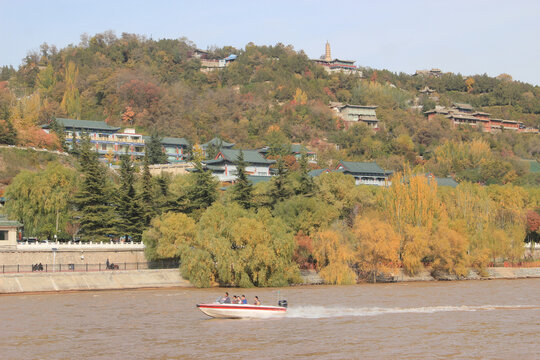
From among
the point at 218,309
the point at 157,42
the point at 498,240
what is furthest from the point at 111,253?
the point at 157,42

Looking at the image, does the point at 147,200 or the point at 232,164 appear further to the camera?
the point at 232,164

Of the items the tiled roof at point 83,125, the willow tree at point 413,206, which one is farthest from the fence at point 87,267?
the tiled roof at point 83,125

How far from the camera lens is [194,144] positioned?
104m

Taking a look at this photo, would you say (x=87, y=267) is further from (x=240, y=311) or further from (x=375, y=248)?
(x=375, y=248)

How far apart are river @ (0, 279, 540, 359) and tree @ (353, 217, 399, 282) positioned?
573 centimetres

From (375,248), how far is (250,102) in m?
Result: 81.3

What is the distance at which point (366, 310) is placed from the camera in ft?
111

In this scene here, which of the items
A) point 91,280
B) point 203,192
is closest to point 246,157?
point 203,192

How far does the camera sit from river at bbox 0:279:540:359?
81.6ft

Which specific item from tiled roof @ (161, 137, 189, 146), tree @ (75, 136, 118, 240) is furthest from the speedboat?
tiled roof @ (161, 137, 189, 146)

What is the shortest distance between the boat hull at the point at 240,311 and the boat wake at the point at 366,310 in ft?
3.61

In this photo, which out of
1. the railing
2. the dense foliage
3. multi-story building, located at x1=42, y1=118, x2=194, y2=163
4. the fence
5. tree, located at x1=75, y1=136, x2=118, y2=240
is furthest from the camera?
multi-story building, located at x1=42, y1=118, x2=194, y2=163

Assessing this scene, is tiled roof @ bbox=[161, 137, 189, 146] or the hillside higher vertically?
the hillside

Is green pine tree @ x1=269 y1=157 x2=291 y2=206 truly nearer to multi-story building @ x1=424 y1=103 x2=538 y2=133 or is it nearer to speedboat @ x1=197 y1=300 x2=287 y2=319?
speedboat @ x1=197 y1=300 x2=287 y2=319
